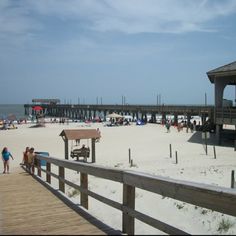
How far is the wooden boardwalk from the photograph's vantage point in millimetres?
4688

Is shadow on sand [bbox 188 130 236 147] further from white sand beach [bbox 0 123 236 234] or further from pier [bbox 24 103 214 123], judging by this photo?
pier [bbox 24 103 214 123]

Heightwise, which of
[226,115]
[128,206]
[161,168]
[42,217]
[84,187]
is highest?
[226,115]

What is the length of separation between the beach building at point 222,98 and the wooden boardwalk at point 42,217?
22.6 meters

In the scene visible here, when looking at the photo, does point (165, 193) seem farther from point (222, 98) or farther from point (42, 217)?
point (222, 98)

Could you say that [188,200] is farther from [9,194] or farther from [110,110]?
[110,110]

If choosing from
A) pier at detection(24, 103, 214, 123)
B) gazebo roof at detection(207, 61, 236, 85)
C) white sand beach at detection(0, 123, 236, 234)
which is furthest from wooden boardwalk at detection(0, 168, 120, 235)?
pier at detection(24, 103, 214, 123)

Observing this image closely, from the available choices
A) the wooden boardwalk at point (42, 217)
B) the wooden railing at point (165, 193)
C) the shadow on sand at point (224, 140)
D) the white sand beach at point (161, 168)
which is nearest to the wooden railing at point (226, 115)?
the shadow on sand at point (224, 140)

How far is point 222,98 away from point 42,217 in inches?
1105

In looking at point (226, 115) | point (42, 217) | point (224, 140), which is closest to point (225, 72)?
point (226, 115)

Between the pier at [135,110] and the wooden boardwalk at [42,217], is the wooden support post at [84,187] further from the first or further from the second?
the pier at [135,110]

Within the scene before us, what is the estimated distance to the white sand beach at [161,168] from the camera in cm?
666

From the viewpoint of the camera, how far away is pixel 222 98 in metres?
31.8

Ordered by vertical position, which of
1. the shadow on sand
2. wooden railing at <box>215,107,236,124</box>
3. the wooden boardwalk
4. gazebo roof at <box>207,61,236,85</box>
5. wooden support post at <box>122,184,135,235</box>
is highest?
gazebo roof at <box>207,61,236,85</box>

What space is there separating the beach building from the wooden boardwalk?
888 inches
